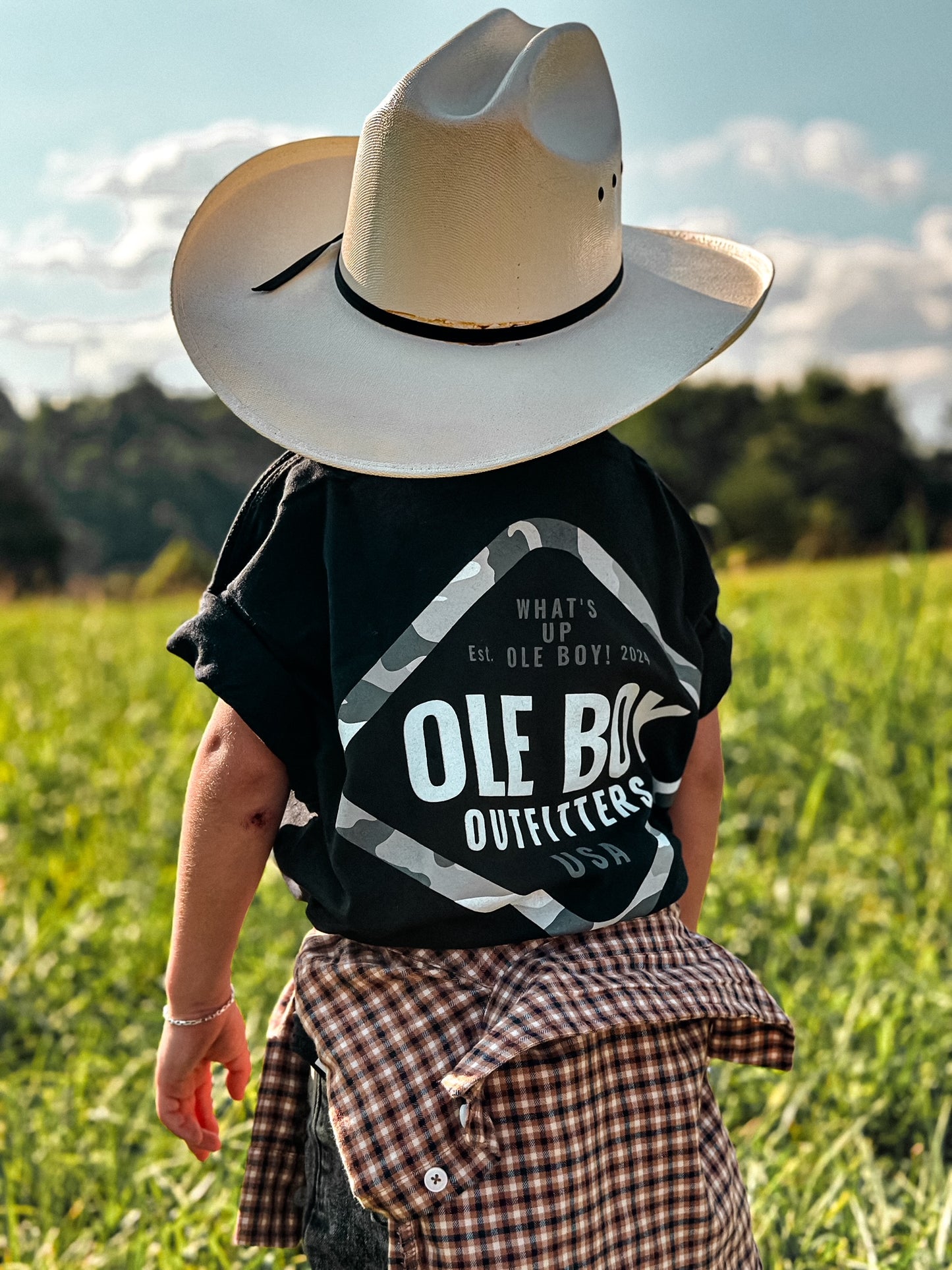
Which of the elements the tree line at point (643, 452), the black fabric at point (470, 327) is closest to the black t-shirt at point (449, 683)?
the black fabric at point (470, 327)

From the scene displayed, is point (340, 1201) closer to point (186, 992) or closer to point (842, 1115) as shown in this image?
point (186, 992)

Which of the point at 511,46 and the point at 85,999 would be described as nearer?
the point at 511,46

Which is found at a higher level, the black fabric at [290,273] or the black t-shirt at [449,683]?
the black fabric at [290,273]

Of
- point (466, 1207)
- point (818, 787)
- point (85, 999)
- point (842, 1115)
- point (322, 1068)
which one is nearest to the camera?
point (466, 1207)

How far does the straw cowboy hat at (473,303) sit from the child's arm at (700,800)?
405mm

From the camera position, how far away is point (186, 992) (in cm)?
119

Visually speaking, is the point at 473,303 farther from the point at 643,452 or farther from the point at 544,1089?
the point at 643,452

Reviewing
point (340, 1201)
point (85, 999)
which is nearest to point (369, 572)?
point (340, 1201)

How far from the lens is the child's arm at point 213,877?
1.11 m

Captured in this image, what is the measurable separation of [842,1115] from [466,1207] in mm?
1370

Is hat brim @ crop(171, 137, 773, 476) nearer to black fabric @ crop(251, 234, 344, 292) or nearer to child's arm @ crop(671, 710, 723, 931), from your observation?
black fabric @ crop(251, 234, 344, 292)

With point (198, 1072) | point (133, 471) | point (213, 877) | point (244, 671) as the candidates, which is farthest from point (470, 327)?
point (133, 471)

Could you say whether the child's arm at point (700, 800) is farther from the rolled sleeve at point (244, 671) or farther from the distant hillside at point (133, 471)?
the distant hillside at point (133, 471)

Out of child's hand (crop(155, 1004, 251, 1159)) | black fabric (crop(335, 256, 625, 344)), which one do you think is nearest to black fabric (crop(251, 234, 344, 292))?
black fabric (crop(335, 256, 625, 344))
